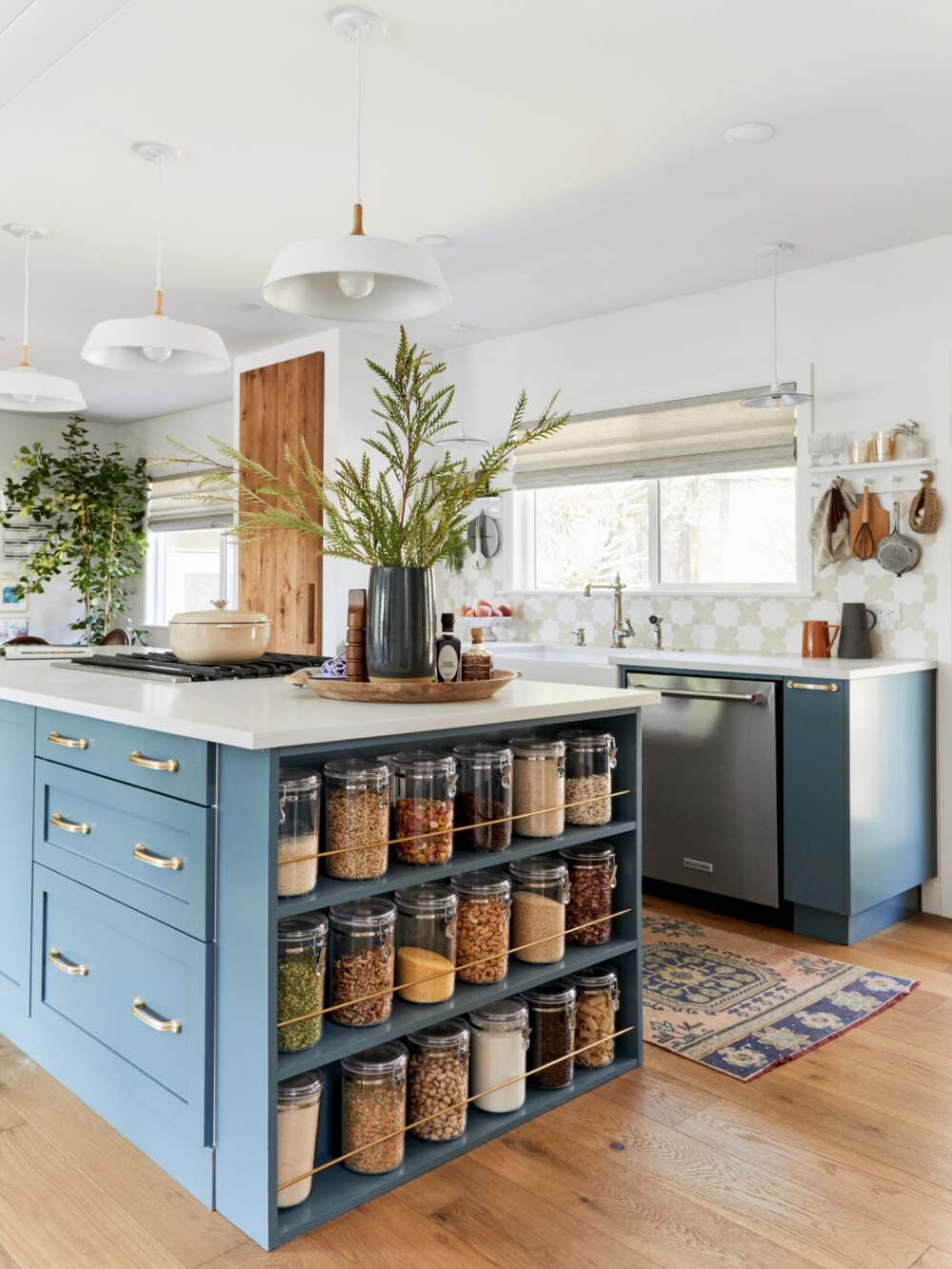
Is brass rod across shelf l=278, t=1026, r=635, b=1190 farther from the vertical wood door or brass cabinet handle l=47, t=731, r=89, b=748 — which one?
the vertical wood door

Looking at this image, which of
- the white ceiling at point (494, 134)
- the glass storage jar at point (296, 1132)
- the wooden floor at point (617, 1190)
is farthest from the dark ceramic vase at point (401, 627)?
the white ceiling at point (494, 134)

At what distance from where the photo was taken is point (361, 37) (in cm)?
236

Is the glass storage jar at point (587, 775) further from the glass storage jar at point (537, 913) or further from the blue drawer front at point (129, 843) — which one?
the blue drawer front at point (129, 843)

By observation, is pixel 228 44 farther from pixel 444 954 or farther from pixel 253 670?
pixel 444 954

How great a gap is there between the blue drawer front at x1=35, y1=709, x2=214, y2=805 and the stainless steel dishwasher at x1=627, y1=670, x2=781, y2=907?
2191 millimetres

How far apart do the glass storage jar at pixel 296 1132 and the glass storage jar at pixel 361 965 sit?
14 cm

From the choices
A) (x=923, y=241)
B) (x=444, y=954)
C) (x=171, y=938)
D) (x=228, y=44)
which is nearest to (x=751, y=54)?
(x=228, y=44)

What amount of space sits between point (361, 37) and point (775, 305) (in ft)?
7.45

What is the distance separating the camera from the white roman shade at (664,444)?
4113 millimetres

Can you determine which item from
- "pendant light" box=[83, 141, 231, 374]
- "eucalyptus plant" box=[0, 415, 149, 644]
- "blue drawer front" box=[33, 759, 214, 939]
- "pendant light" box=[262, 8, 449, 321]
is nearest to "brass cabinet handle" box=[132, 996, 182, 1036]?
"blue drawer front" box=[33, 759, 214, 939]

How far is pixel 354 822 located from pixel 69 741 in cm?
75

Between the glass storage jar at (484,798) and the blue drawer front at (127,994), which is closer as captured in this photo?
the blue drawer front at (127,994)

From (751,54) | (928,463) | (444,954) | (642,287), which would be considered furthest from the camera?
(642,287)

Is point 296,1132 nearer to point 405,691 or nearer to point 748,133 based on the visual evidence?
point 405,691
